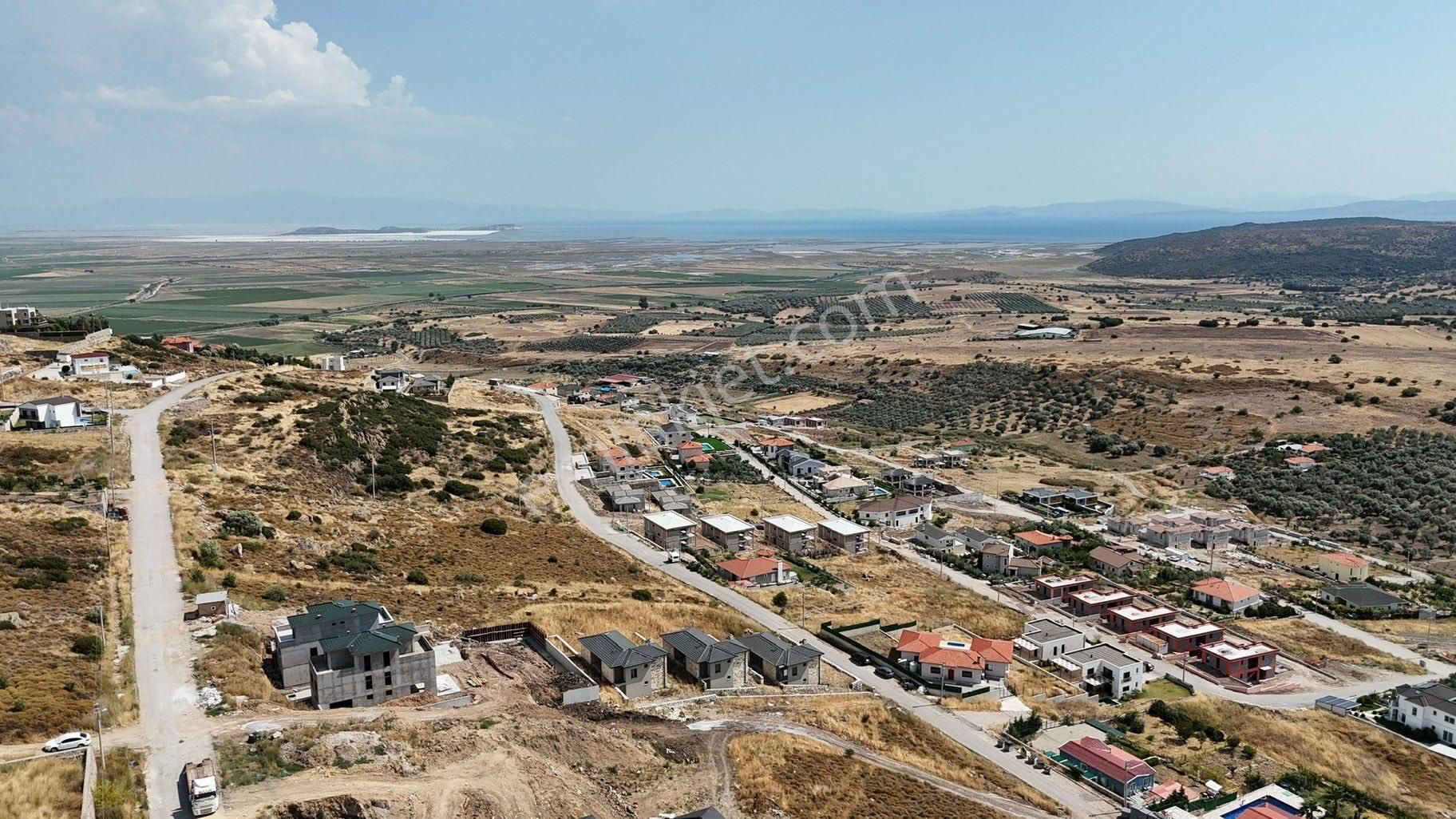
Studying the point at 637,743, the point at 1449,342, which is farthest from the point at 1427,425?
the point at 637,743

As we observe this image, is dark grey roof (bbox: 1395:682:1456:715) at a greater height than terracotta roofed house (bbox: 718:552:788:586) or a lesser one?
lesser

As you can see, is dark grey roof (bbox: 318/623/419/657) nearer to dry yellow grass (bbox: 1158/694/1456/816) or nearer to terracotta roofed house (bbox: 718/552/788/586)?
terracotta roofed house (bbox: 718/552/788/586)

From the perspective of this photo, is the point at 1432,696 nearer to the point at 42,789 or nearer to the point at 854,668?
the point at 854,668

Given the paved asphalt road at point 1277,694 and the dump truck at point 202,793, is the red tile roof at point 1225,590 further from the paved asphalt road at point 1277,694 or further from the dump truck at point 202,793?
the dump truck at point 202,793

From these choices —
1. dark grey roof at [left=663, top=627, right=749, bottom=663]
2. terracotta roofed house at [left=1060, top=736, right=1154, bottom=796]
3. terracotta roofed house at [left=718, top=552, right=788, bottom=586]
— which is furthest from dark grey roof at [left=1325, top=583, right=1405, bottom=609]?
dark grey roof at [left=663, top=627, right=749, bottom=663]

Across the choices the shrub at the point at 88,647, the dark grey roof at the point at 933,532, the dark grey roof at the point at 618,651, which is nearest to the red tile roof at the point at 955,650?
the dark grey roof at the point at 618,651

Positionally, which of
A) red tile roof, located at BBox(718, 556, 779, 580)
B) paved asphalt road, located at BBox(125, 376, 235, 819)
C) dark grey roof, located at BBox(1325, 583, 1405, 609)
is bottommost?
dark grey roof, located at BBox(1325, 583, 1405, 609)
